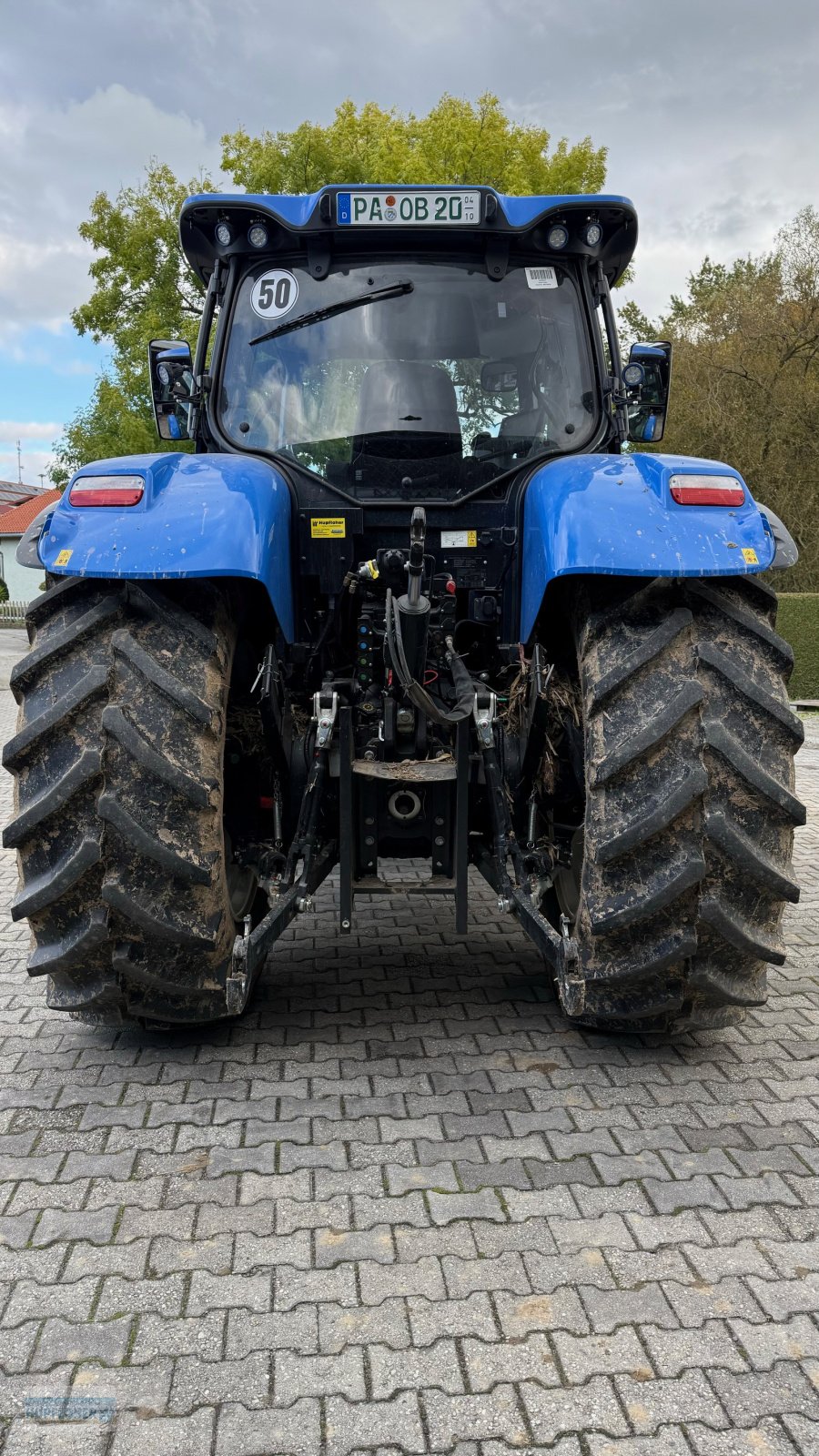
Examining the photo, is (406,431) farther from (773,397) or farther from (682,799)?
(773,397)

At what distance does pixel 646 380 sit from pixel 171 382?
185 cm

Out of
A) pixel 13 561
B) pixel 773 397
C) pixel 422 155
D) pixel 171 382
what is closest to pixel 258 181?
pixel 422 155

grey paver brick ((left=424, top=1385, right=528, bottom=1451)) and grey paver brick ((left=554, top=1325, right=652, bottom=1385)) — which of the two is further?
grey paver brick ((left=554, top=1325, right=652, bottom=1385))

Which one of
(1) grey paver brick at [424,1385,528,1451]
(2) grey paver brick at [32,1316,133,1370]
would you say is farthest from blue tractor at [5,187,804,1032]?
(1) grey paver brick at [424,1385,528,1451]

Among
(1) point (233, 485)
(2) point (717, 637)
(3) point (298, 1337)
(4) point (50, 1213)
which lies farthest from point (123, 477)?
(3) point (298, 1337)

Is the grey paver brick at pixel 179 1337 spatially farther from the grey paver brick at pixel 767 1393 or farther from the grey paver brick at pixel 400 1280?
the grey paver brick at pixel 767 1393

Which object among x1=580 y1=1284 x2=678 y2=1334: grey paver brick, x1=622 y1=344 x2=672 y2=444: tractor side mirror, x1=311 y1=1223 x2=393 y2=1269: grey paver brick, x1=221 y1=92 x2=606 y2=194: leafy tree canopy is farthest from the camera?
x1=221 y1=92 x2=606 y2=194: leafy tree canopy

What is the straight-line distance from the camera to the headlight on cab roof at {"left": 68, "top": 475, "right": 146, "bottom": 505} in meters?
2.99

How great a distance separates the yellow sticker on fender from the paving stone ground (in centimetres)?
169

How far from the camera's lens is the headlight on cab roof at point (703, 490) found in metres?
2.97

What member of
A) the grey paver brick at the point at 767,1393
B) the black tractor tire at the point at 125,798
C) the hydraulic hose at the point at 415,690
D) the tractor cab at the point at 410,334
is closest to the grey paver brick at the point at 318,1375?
the grey paver brick at the point at 767,1393

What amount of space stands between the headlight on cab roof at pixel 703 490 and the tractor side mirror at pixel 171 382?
79.7 inches

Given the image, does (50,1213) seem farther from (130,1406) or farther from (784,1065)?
(784,1065)

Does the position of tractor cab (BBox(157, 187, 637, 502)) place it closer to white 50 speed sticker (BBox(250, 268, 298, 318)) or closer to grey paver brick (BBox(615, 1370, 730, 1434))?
white 50 speed sticker (BBox(250, 268, 298, 318))
